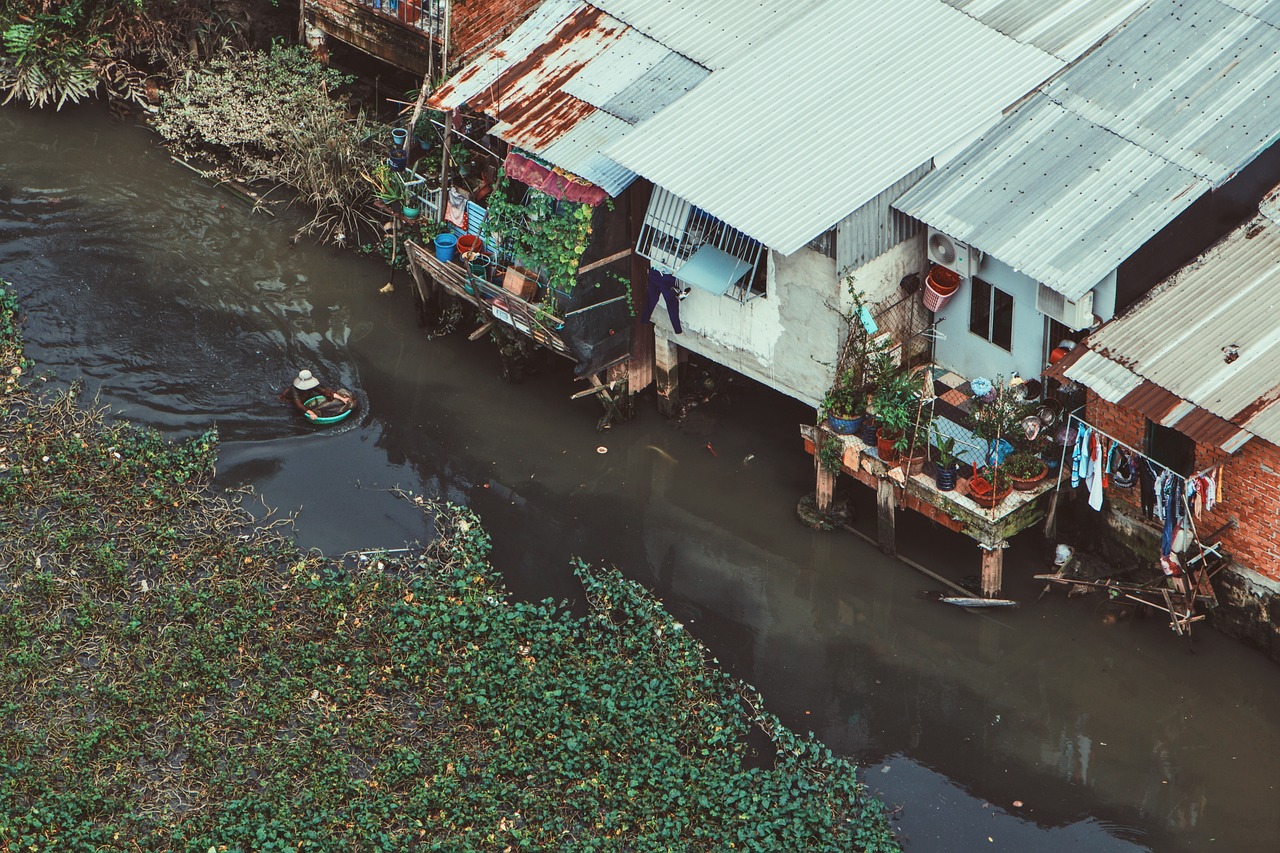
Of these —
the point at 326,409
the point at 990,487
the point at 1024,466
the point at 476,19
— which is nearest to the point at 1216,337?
the point at 1024,466

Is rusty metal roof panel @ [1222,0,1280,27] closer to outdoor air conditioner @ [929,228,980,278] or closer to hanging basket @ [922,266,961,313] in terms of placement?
outdoor air conditioner @ [929,228,980,278]

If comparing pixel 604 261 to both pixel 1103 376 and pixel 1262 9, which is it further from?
pixel 1262 9

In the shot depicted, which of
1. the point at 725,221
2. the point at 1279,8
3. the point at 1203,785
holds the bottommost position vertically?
the point at 1203,785

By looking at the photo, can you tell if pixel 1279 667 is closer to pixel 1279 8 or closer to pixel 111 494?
pixel 1279 8

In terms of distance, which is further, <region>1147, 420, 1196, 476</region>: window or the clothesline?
<region>1147, 420, 1196, 476</region>: window

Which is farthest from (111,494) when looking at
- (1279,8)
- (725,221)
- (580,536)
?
(1279,8)

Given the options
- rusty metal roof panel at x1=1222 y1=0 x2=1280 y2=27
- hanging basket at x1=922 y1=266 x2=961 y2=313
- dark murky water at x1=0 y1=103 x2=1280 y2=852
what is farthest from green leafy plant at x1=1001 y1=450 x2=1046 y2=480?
rusty metal roof panel at x1=1222 y1=0 x2=1280 y2=27
